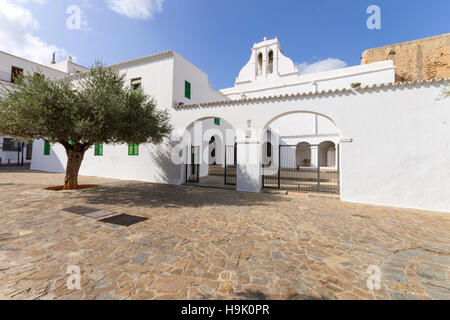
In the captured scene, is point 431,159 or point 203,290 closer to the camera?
point 203,290

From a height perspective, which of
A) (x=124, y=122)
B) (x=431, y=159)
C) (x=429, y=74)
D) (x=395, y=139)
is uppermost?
(x=429, y=74)

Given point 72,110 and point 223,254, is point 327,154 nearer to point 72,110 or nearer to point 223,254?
point 223,254

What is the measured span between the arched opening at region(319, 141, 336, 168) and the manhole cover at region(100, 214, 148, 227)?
69.4 feet

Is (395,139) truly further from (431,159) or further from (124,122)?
(124,122)

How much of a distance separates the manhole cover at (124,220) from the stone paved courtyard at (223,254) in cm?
23

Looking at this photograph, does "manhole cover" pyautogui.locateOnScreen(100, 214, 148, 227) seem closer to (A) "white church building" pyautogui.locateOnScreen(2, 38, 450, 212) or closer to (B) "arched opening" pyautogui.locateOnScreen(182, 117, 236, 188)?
(A) "white church building" pyautogui.locateOnScreen(2, 38, 450, 212)

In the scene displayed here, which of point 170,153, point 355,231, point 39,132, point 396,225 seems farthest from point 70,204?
point 396,225

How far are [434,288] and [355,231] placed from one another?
1.94m

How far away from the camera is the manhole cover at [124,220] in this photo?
14.7ft

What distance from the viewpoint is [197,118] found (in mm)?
10117

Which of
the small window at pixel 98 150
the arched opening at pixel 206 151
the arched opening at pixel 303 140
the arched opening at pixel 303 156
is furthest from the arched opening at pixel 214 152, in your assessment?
the arched opening at pixel 303 156

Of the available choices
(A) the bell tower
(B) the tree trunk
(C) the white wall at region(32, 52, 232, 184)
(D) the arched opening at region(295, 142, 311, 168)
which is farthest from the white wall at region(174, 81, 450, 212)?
(A) the bell tower

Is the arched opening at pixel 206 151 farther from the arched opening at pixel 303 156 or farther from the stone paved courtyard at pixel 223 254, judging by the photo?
the arched opening at pixel 303 156

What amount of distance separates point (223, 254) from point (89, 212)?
4.40 meters
